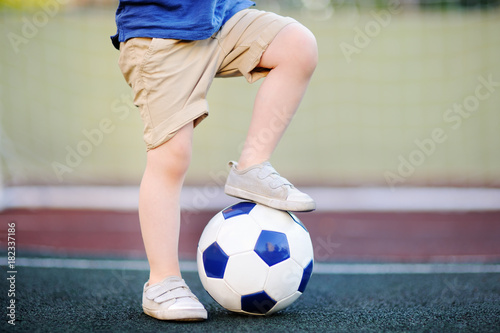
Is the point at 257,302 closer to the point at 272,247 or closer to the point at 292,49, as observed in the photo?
the point at 272,247

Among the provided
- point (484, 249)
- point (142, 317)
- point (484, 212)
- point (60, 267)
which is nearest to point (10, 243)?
point (60, 267)

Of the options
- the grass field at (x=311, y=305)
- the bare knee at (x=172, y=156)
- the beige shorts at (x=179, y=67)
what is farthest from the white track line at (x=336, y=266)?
the beige shorts at (x=179, y=67)

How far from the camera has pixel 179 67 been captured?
6.08 ft

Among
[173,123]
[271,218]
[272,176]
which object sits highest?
[173,123]

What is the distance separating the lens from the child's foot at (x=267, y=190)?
6.17ft

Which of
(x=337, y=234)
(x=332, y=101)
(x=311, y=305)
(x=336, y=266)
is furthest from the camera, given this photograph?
(x=332, y=101)

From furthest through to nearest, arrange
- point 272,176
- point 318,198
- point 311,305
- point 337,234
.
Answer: point 318,198
point 337,234
point 311,305
point 272,176

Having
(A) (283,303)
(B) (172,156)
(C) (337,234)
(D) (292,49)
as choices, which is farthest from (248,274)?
(C) (337,234)

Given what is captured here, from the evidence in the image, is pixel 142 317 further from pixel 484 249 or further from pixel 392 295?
pixel 484 249

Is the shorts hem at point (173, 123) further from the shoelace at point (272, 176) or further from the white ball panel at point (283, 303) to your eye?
the white ball panel at point (283, 303)

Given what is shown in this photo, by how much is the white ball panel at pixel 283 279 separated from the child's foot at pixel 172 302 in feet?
0.73

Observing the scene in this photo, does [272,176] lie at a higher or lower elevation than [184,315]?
higher

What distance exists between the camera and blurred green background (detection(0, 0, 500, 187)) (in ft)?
20.9

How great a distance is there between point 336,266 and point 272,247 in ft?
4.15
